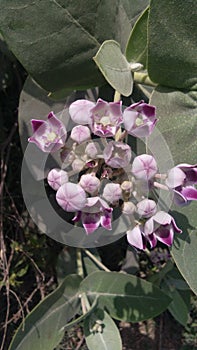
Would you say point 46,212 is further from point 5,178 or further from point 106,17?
point 106,17

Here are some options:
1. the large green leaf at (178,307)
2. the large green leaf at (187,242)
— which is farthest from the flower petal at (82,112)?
the large green leaf at (178,307)

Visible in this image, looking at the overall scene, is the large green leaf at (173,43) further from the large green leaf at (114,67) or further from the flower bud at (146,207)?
the flower bud at (146,207)

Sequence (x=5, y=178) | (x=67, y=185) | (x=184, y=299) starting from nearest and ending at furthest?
(x=67, y=185) < (x=5, y=178) < (x=184, y=299)

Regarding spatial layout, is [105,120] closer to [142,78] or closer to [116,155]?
[116,155]

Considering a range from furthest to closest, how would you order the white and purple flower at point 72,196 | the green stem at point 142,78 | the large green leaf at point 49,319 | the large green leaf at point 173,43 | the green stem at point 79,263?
the green stem at point 79,263 → the large green leaf at point 49,319 → the green stem at point 142,78 → the large green leaf at point 173,43 → the white and purple flower at point 72,196

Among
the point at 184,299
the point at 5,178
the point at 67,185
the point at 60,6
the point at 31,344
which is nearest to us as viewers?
the point at 67,185


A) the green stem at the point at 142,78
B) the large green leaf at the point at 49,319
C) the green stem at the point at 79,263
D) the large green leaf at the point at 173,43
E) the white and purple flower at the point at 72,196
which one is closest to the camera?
the white and purple flower at the point at 72,196

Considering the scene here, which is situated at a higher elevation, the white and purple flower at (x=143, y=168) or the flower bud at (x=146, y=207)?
the white and purple flower at (x=143, y=168)

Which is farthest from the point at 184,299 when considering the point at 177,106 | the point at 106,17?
the point at 106,17

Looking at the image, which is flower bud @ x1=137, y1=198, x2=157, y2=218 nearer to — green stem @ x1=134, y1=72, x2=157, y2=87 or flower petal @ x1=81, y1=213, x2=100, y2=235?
flower petal @ x1=81, y1=213, x2=100, y2=235
